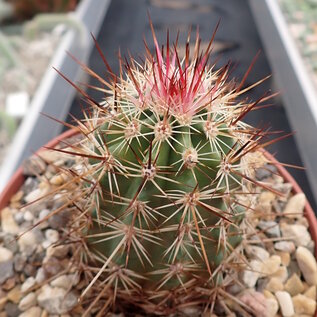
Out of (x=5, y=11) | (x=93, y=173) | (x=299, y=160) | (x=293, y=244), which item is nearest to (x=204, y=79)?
(x=93, y=173)

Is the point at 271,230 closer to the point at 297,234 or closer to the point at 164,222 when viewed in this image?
the point at 297,234

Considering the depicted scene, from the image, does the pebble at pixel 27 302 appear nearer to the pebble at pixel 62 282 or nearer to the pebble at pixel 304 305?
the pebble at pixel 62 282

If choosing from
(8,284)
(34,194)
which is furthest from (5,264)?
(34,194)

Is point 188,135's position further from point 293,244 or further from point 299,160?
point 299,160

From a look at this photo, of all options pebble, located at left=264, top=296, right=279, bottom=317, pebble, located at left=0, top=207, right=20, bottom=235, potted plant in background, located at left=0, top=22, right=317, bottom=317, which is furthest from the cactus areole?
pebble, located at left=0, top=207, right=20, bottom=235

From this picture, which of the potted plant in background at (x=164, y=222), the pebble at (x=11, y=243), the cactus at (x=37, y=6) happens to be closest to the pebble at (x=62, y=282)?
the potted plant in background at (x=164, y=222)

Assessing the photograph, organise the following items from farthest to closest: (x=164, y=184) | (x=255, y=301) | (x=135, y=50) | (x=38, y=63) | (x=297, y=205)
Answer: (x=135, y=50)
(x=38, y=63)
(x=297, y=205)
(x=255, y=301)
(x=164, y=184)
